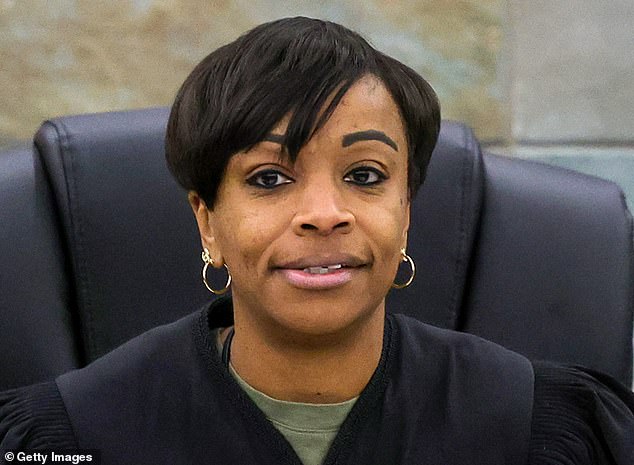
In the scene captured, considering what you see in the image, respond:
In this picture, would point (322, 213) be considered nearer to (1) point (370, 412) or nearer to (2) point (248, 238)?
(2) point (248, 238)

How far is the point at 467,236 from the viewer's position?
167cm

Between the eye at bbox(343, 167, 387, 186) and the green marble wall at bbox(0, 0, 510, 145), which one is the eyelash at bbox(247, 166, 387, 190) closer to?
the eye at bbox(343, 167, 387, 186)

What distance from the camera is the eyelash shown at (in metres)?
1.31

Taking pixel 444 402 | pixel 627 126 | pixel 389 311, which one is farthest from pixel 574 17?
pixel 444 402

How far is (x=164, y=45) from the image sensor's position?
219 cm

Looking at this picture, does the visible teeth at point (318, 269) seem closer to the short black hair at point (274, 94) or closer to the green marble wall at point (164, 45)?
the short black hair at point (274, 94)

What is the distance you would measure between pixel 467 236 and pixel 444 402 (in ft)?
0.95

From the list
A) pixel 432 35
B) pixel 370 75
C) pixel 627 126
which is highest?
pixel 370 75

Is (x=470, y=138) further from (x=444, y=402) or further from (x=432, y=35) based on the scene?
(x=432, y=35)

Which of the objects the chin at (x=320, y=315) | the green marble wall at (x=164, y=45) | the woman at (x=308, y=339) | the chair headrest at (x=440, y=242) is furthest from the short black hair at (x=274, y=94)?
the green marble wall at (x=164, y=45)

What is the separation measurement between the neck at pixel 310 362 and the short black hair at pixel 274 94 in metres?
0.15

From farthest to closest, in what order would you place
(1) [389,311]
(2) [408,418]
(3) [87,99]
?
(3) [87,99], (1) [389,311], (2) [408,418]

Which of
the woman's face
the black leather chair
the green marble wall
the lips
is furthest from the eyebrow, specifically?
the green marble wall

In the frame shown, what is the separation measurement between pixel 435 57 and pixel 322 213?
1.02m
